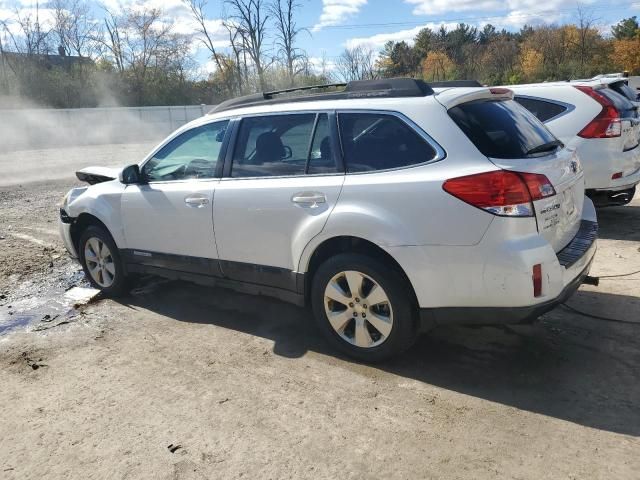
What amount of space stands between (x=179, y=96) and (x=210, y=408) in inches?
1720

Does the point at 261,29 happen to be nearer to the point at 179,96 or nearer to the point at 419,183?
the point at 179,96

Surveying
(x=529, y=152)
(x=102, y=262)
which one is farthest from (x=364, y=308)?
(x=102, y=262)

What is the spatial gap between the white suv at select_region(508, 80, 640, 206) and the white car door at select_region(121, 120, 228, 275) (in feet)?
13.6

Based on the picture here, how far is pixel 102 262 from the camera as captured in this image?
5336mm

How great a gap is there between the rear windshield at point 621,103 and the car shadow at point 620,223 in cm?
133

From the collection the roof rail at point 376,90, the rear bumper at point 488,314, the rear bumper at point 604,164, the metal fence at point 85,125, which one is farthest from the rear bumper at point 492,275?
the metal fence at point 85,125

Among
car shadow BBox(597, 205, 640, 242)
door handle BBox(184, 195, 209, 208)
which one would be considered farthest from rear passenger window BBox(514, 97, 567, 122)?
door handle BBox(184, 195, 209, 208)

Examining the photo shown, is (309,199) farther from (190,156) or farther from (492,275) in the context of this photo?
(190,156)

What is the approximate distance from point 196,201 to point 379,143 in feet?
5.27

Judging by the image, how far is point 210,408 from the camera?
3.27m

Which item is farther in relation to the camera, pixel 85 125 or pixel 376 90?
pixel 85 125

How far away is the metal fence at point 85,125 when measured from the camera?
2848 centimetres

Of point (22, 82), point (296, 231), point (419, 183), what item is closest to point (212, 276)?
point (296, 231)

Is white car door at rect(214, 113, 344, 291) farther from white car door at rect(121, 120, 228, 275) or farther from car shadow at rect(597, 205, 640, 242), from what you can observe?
car shadow at rect(597, 205, 640, 242)
